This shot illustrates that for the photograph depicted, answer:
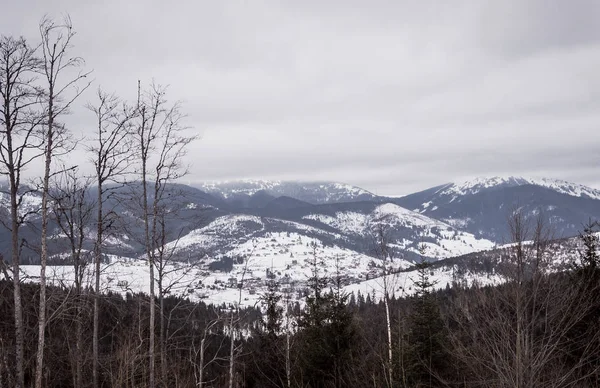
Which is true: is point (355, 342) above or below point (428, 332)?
above

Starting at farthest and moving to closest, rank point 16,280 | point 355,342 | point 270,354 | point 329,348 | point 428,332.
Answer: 1. point 270,354
2. point 428,332
3. point 355,342
4. point 329,348
5. point 16,280

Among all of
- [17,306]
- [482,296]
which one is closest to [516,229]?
[482,296]

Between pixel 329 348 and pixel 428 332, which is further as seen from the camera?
pixel 428 332

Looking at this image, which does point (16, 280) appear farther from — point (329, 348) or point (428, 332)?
point (428, 332)

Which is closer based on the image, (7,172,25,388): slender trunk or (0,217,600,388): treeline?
(0,217,600,388): treeline

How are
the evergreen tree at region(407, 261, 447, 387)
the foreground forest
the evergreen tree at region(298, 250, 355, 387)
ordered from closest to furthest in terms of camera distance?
the foreground forest < the evergreen tree at region(298, 250, 355, 387) < the evergreen tree at region(407, 261, 447, 387)

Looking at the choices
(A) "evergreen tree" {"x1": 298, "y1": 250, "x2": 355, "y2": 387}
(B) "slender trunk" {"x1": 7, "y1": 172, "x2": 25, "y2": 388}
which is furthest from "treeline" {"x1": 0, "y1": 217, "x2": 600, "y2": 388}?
(B) "slender trunk" {"x1": 7, "y1": 172, "x2": 25, "y2": 388}

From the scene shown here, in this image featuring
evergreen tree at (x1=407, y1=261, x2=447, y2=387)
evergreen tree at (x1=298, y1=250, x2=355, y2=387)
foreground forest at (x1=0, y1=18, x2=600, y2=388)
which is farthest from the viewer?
evergreen tree at (x1=407, y1=261, x2=447, y2=387)

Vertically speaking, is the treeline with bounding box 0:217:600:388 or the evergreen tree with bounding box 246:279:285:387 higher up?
the treeline with bounding box 0:217:600:388

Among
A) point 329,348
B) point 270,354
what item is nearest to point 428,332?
point 329,348

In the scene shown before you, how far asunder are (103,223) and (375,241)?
492 inches

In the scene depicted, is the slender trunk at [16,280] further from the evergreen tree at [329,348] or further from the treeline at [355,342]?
the evergreen tree at [329,348]

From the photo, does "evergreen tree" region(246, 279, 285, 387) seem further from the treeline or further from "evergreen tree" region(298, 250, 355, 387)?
"evergreen tree" region(298, 250, 355, 387)

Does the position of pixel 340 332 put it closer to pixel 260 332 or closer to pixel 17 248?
pixel 260 332
